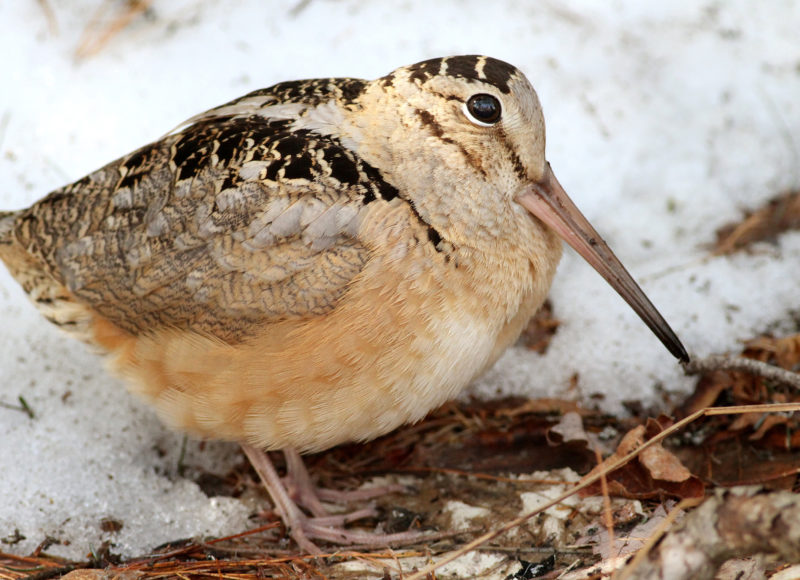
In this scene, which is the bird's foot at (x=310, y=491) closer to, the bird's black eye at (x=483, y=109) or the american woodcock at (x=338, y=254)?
the american woodcock at (x=338, y=254)

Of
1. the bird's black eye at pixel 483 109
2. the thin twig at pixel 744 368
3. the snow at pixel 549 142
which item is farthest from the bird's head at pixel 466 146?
the snow at pixel 549 142

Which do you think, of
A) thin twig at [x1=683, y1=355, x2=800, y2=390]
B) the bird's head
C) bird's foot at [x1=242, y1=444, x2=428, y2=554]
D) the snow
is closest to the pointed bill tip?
the bird's head

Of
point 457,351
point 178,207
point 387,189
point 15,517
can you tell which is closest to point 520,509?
point 457,351

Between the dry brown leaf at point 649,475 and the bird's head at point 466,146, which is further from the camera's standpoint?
the dry brown leaf at point 649,475

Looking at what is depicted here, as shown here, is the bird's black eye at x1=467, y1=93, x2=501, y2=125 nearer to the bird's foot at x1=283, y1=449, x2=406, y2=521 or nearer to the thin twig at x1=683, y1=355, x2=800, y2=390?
the thin twig at x1=683, y1=355, x2=800, y2=390

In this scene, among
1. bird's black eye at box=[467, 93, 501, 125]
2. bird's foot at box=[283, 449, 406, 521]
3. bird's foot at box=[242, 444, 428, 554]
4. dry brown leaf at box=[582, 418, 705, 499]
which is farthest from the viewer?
bird's foot at box=[283, 449, 406, 521]

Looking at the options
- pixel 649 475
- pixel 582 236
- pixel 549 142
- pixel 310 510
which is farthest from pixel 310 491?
pixel 549 142
